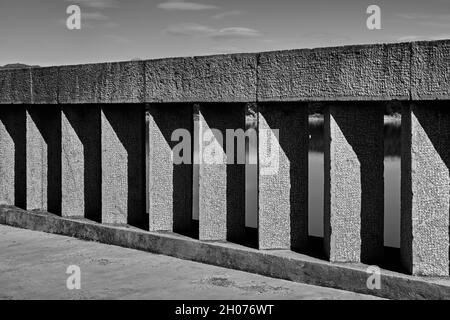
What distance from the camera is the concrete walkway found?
6480 mm

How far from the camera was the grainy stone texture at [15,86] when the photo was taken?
10.1m

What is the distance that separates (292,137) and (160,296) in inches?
88.6

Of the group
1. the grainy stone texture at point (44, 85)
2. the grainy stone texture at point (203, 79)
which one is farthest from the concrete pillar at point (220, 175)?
the grainy stone texture at point (44, 85)

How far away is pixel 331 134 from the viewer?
6840 millimetres

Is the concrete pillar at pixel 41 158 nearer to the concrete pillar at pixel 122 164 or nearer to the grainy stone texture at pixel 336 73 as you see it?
the concrete pillar at pixel 122 164

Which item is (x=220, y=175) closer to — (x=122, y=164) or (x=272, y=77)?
→ (x=272, y=77)

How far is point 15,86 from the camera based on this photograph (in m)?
10.3

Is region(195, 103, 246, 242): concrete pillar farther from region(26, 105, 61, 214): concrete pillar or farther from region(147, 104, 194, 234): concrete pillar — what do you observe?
region(26, 105, 61, 214): concrete pillar

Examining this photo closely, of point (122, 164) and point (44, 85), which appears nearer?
point (122, 164)

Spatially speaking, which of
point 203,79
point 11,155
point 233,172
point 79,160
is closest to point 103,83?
point 79,160

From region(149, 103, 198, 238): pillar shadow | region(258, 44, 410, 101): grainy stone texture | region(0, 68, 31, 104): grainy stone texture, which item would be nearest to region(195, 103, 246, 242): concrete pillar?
region(149, 103, 198, 238): pillar shadow

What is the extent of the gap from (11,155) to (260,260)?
5.33m

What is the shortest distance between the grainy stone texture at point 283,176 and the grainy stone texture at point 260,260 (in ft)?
0.79

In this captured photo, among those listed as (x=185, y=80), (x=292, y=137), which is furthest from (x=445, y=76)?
(x=185, y=80)
